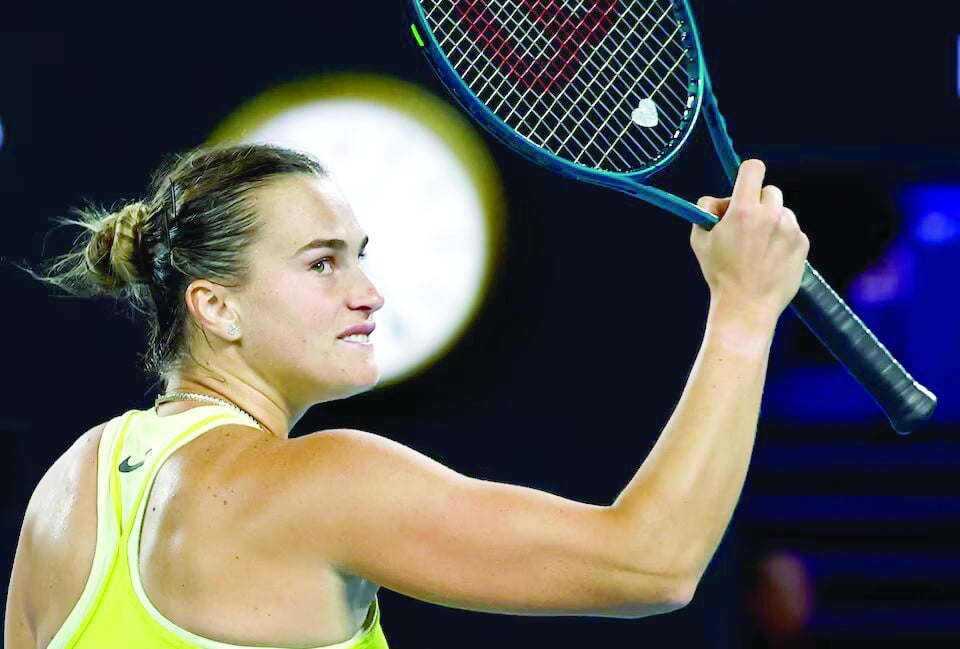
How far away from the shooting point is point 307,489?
1.18m

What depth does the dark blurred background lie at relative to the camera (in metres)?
2.94

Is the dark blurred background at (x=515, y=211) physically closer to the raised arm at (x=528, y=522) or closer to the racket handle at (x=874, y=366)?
the racket handle at (x=874, y=366)

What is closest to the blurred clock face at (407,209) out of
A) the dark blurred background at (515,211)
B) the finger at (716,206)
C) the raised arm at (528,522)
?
the dark blurred background at (515,211)

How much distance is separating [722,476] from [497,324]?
1819mm

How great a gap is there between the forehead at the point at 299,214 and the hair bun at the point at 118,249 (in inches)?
7.7

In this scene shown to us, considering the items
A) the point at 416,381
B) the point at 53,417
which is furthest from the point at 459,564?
the point at 53,417

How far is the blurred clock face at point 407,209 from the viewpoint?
289 centimetres

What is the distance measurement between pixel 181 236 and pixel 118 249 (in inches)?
4.9

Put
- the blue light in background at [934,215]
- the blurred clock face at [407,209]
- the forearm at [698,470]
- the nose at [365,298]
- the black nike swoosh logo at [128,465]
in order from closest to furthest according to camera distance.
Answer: the forearm at [698,470] → the black nike swoosh logo at [128,465] → the nose at [365,298] → the blurred clock face at [407,209] → the blue light in background at [934,215]

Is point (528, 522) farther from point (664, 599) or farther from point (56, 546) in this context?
point (56, 546)

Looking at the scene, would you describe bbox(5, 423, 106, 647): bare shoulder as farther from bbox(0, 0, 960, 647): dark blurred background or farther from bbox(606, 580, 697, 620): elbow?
bbox(0, 0, 960, 647): dark blurred background

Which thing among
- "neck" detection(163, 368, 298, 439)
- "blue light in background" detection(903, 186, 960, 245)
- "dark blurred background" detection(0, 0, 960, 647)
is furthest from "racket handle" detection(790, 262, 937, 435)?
"blue light in background" detection(903, 186, 960, 245)

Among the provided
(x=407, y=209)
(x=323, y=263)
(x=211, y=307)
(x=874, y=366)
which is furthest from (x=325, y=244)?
(x=407, y=209)

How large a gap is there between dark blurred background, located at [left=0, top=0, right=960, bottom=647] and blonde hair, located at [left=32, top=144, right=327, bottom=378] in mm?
1358
